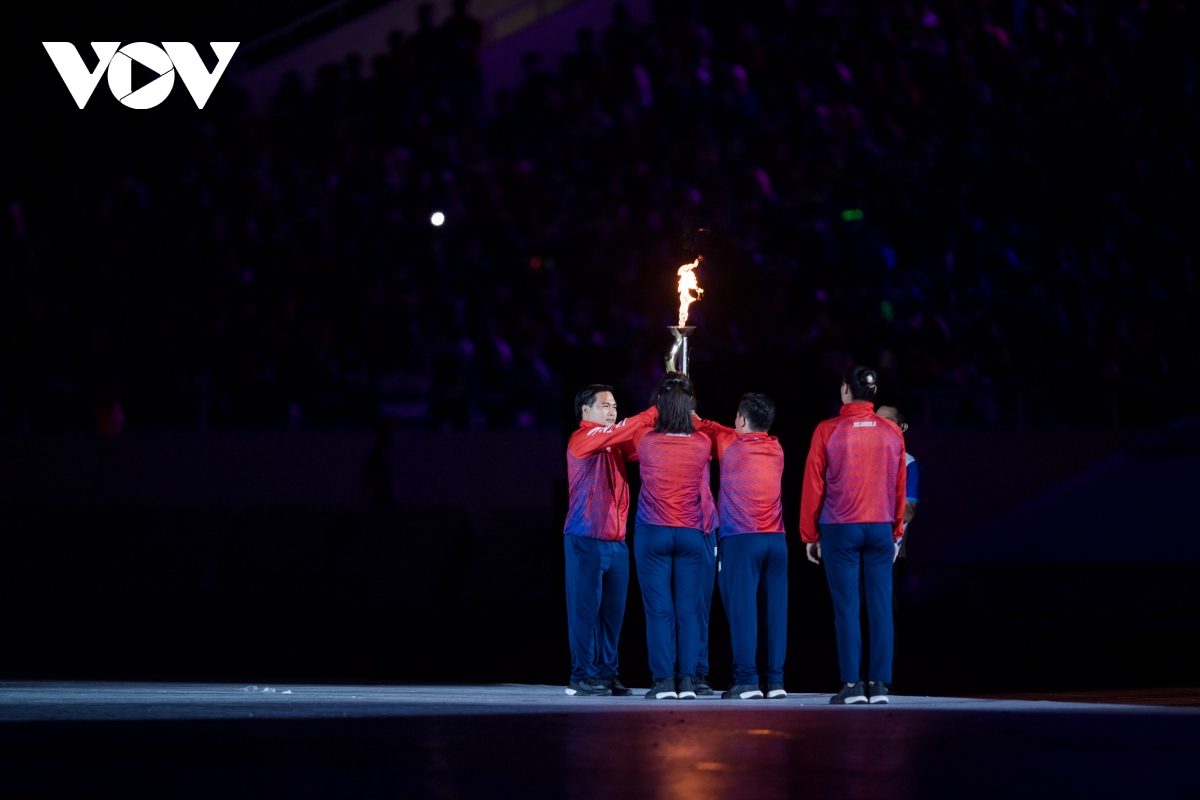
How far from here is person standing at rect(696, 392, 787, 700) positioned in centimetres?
1046

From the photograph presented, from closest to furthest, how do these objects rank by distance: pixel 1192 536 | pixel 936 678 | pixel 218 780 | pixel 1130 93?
pixel 218 780 < pixel 936 678 < pixel 1192 536 < pixel 1130 93

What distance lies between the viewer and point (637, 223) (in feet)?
77.7

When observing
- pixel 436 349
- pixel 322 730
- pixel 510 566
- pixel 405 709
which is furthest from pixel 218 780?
pixel 436 349

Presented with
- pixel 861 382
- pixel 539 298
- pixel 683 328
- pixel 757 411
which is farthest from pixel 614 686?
pixel 539 298

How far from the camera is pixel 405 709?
9516 millimetres

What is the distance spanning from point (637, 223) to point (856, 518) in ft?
46.0

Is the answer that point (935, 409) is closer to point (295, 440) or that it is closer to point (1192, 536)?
point (1192, 536)

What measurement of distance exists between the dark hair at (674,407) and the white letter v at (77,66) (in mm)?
18742

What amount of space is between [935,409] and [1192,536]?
4.01m

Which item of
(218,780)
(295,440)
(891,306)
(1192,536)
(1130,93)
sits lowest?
(218,780)
